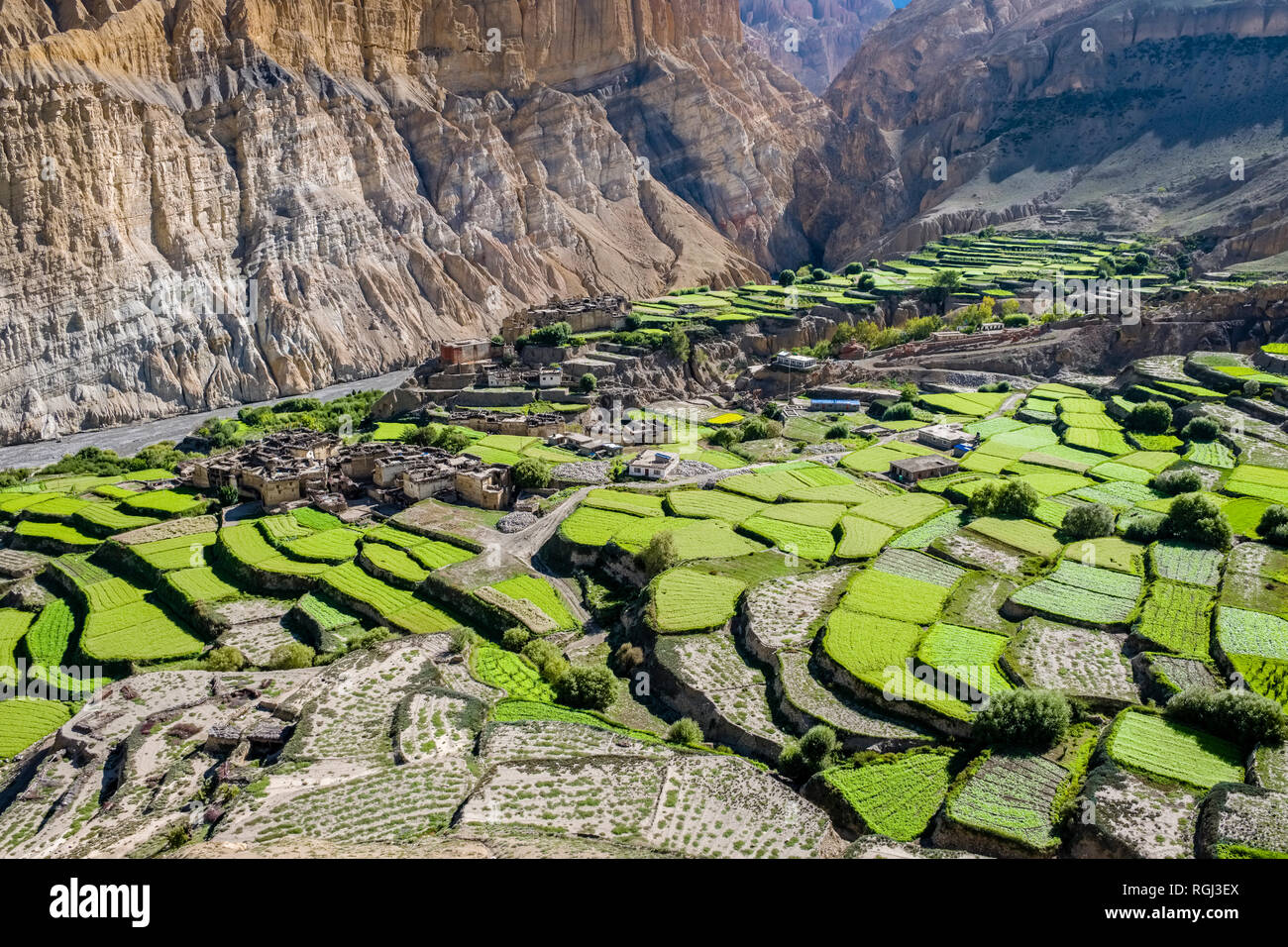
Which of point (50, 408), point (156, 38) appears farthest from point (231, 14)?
point (50, 408)

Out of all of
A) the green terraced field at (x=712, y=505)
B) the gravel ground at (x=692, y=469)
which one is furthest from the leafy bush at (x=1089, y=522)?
the gravel ground at (x=692, y=469)

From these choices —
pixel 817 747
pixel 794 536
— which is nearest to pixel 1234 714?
pixel 817 747

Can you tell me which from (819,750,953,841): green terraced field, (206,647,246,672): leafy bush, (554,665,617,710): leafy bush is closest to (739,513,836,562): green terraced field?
(554,665,617,710): leafy bush

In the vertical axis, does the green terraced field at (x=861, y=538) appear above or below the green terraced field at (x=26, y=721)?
above

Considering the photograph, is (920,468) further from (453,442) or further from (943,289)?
(943,289)

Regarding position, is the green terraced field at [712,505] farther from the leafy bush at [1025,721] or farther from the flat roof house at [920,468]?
the leafy bush at [1025,721]

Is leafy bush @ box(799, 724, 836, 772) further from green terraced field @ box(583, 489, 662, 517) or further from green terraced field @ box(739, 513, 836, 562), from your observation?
green terraced field @ box(583, 489, 662, 517)

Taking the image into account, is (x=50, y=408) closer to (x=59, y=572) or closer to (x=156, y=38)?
(x=59, y=572)
